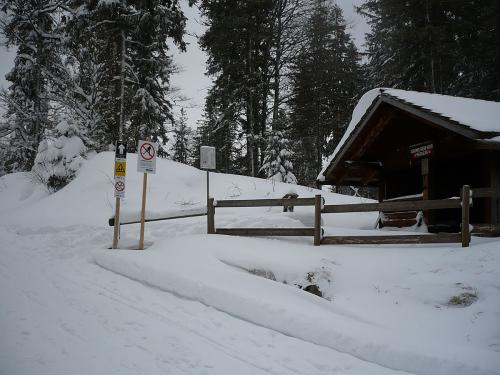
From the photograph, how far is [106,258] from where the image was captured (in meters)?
7.43

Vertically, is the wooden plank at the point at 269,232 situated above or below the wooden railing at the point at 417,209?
below

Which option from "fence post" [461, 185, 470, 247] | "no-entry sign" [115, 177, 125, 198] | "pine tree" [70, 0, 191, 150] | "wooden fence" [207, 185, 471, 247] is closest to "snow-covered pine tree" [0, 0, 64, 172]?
"pine tree" [70, 0, 191, 150]

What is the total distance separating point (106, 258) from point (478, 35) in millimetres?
23483

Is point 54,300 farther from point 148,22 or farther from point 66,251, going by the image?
point 148,22

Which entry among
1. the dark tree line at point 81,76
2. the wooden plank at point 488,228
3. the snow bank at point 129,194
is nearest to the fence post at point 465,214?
the wooden plank at point 488,228

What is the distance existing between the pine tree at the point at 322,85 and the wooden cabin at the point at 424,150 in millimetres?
11866

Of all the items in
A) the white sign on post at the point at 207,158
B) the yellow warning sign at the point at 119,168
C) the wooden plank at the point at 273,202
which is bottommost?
the wooden plank at the point at 273,202

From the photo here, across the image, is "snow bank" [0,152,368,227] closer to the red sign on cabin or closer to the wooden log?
the wooden log

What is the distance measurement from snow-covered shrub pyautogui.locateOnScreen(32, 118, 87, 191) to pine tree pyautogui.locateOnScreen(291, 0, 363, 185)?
14.9 m

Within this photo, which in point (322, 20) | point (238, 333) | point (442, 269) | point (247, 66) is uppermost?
point (322, 20)

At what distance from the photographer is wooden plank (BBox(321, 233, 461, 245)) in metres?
5.84

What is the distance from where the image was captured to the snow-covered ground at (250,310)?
349cm

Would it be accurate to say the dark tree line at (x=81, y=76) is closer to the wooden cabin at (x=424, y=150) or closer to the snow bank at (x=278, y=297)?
the snow bank at (x=278, y=297)

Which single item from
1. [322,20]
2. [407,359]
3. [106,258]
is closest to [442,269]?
[407,359]
